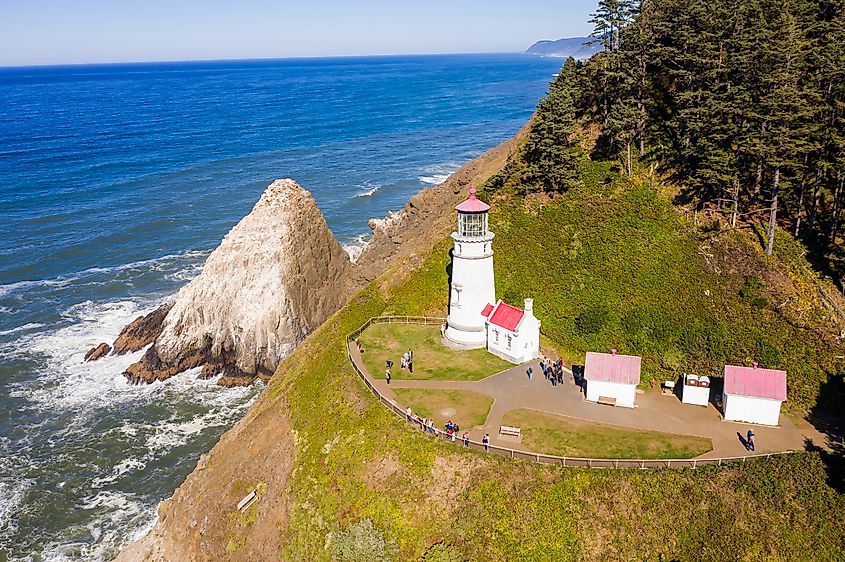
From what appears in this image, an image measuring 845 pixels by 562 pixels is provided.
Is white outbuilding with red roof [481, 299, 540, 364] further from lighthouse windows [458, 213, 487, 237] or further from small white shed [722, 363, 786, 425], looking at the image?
small white shed [722, 363, 786, 425]

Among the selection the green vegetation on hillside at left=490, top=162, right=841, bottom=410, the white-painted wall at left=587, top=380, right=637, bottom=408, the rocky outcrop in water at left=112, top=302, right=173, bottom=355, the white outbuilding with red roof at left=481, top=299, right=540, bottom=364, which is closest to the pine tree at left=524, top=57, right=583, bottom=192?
the green vegetation on hillside at left=490, top=162, right=841, bottom=410

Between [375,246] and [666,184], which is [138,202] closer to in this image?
[375,246]

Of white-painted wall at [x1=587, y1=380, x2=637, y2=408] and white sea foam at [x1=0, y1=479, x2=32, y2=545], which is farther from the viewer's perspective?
white sea foam at [x1=0, y1=479, x2=32, y2=545]

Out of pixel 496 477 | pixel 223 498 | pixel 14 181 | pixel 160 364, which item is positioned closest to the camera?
pixel 496 477

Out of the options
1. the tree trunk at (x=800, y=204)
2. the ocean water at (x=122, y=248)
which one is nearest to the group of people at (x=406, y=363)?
the ocean water at (x=122, y=248)

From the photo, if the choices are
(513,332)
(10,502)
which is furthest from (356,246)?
(10,502)

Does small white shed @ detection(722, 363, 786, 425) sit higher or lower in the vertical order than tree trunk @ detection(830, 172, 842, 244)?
lower

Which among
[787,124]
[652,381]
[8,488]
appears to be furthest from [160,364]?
[787,124]

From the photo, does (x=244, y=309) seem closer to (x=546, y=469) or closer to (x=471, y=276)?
(x=471, y=276)
